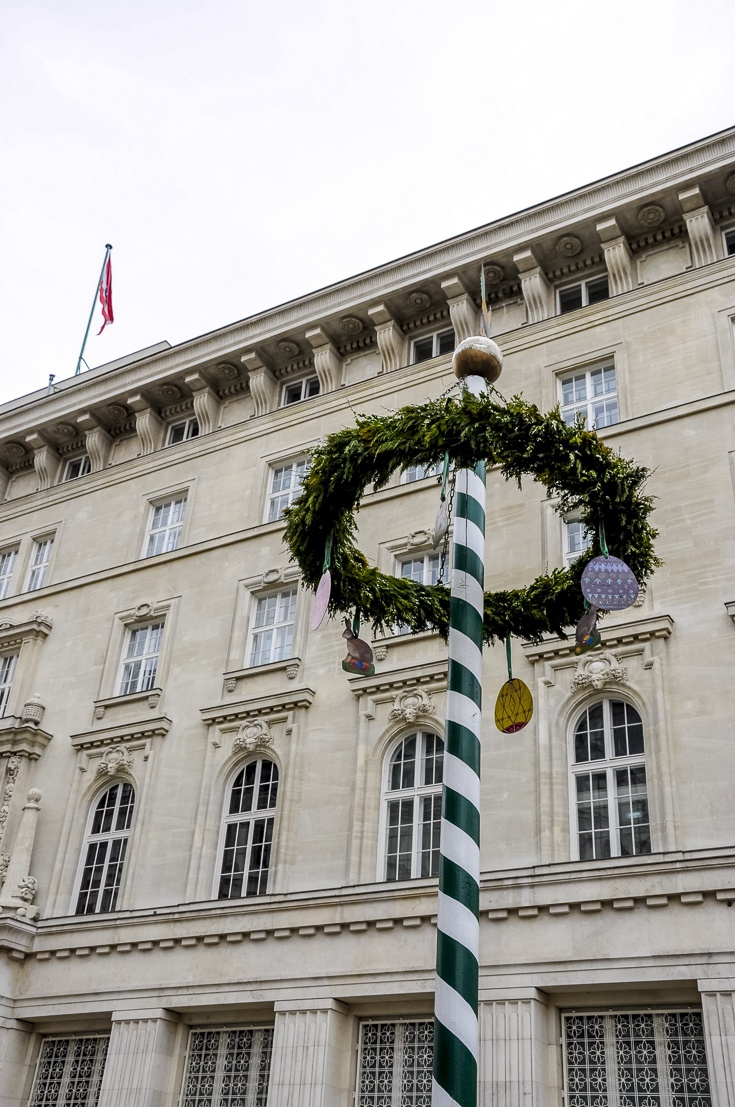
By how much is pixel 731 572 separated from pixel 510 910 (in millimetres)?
6592

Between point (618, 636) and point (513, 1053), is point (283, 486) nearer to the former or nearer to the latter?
point (618, 636)

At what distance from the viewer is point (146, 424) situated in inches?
1172

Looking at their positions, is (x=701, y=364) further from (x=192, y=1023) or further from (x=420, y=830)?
(x=192, y=1023)

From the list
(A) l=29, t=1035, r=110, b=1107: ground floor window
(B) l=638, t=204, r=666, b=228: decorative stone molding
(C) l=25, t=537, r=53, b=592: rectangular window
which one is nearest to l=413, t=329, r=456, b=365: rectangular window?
(B) l=638, t=204, r=666, b=228: decorative stone molding

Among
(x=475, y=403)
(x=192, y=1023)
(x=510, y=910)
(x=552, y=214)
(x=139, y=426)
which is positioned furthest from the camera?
(x=139, y=426)

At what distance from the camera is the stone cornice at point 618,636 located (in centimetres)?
1870

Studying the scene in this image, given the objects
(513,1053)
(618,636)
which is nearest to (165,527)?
(618,636)

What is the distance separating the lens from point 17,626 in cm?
2819

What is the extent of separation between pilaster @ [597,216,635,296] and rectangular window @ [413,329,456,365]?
393cm

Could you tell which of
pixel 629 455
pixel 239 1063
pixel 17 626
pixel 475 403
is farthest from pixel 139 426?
pixel 475 403

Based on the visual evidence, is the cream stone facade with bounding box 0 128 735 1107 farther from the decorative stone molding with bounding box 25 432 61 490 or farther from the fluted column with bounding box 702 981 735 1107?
the decorative stone molding with bounding box 25 432 61 490

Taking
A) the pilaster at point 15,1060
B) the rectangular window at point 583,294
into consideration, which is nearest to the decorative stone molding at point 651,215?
the rectangular window at point 583,294

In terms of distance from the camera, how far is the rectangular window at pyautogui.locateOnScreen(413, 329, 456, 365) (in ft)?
85.5

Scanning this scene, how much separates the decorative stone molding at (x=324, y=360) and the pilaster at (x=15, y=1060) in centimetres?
1522
